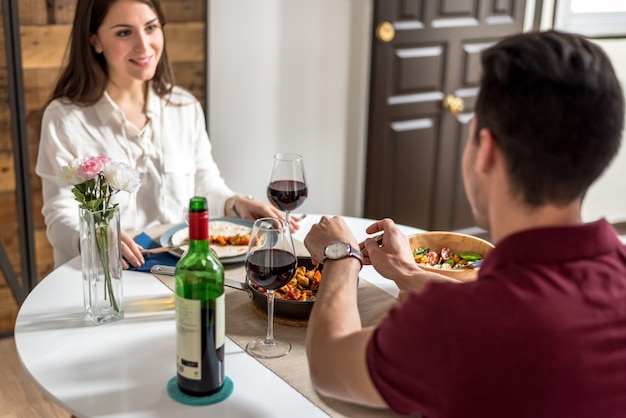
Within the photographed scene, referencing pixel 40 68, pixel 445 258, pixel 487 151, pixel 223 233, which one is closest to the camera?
pixel 487 151

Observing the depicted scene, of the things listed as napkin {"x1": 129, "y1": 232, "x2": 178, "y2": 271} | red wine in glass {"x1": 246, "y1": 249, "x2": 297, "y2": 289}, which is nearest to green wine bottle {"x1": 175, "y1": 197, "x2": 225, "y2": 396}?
red wine in glass {"x1": 246, "y1": 249, "x2": 297, "y2": 289}

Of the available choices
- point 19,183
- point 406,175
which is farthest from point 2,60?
point 406,175

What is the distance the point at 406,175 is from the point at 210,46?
1.17 metres

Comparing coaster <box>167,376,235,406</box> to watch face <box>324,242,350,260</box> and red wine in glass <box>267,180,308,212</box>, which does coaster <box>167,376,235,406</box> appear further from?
red wine in glass <box>267,180,308,212</box>

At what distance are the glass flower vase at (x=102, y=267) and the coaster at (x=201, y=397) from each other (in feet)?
1.05

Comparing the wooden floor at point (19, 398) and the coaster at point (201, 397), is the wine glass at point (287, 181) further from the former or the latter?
the wooden floor at point (19, 398)

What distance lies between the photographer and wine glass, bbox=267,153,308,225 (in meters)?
1.92

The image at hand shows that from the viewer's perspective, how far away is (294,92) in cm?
365

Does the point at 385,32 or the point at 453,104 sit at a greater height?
the point at 385,32

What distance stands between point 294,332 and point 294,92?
87.6 inches

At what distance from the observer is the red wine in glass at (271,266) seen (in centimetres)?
141

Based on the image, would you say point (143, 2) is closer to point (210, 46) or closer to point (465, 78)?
point (210, 46)

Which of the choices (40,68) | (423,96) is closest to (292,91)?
(423,96)

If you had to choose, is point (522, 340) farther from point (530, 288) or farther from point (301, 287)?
point (301, 287)
